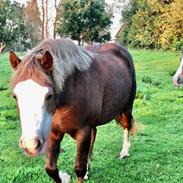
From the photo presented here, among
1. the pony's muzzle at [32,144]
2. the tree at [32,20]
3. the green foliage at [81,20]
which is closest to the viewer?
the pony's muzzle at [32,144]

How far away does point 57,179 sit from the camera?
3732 millimetres

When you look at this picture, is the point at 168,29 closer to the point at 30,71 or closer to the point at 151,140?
the point at 151,140

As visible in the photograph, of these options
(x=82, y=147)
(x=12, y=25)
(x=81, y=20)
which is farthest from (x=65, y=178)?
(x=12, y=25)

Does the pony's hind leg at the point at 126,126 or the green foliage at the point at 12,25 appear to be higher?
the pony's hind leg at the point at 126,126

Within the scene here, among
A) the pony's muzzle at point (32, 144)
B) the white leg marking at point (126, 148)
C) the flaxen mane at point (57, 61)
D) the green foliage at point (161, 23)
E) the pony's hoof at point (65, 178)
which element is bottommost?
the green foliage at point (161, 23)

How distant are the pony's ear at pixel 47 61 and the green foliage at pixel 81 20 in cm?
2379

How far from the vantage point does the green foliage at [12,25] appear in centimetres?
2597

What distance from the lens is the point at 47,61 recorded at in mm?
2834

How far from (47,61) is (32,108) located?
1.26ft

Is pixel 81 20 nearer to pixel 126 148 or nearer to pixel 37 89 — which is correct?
pixel 126 148

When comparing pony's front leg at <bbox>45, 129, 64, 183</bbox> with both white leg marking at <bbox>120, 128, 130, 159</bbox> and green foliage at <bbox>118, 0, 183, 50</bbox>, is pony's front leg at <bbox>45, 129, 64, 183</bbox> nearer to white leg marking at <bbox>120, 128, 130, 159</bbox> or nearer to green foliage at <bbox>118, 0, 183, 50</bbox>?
white leg marking at <bbox>120, 128, 130, 159</bbox>

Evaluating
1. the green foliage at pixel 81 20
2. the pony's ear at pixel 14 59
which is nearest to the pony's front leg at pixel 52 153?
the pony's ear at pixel 14 59

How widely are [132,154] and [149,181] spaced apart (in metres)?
1.00

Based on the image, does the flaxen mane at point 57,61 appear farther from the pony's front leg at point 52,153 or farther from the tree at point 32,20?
the tree at point 32,20
